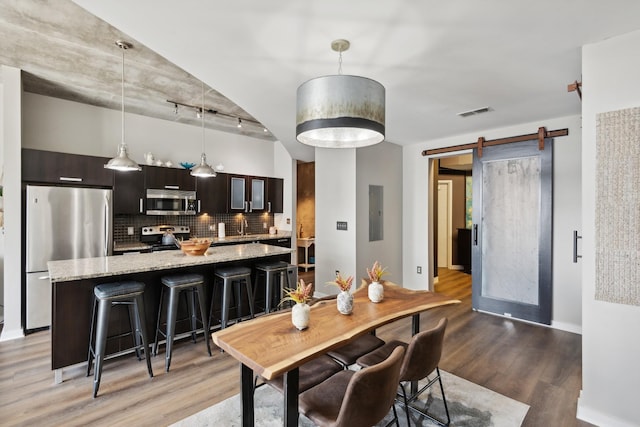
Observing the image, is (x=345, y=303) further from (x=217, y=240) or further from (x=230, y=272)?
(x=217, y=240)

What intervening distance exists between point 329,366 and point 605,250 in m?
1.97

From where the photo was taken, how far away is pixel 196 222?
5777 millimetres

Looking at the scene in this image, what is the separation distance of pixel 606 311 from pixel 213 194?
5.31 metres

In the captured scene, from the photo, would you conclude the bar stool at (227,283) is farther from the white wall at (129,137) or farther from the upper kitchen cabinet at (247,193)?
the white wall at (129,137)

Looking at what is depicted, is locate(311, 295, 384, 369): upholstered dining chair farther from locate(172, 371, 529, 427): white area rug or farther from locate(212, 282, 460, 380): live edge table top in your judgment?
locate(172, 371, 529, 427): white area rug

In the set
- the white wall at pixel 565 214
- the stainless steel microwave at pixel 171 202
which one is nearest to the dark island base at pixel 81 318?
the stainless steel microwave at pixel 171 202

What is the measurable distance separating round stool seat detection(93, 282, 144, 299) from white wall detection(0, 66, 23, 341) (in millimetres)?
1711

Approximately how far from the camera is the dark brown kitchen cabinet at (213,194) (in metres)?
5.50

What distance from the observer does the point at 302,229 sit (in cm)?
745

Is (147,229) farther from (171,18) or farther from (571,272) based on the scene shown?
(571,272)

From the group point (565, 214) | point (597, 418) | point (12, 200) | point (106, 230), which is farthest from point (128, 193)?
point (565, 214)

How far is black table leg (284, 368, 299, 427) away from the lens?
1.49 m

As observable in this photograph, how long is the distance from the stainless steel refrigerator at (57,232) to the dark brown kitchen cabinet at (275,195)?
9.56 feet

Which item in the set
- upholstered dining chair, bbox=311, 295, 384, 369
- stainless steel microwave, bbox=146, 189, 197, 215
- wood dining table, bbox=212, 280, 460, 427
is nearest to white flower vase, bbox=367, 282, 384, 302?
wood dining table, bbox=212, 280, 460, 427
